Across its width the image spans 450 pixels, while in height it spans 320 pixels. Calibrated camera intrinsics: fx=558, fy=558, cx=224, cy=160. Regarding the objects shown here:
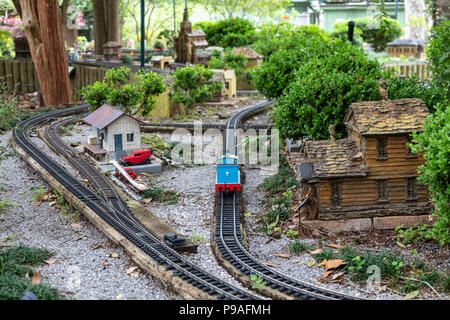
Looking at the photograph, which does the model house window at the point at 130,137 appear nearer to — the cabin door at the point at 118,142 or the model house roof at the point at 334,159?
the cabin door at the point at 118,142

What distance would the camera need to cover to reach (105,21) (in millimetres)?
46719

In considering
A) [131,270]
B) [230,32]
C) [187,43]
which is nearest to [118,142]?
[131,270]

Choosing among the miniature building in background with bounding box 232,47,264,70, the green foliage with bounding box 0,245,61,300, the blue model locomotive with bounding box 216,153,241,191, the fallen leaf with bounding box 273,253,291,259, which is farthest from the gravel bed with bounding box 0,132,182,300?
the miniature building in background with bounding box 232,47,264,70

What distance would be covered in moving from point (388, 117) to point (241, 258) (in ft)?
18.5

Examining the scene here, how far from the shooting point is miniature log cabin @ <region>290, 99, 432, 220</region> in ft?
48.2

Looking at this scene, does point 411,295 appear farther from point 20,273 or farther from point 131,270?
point 20,273

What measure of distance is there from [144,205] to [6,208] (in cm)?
406

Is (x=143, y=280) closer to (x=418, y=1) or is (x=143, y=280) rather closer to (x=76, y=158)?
(x=76, y=158)

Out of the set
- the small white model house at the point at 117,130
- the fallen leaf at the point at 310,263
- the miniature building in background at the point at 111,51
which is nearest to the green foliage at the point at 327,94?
the small white model house at the point at 117,130

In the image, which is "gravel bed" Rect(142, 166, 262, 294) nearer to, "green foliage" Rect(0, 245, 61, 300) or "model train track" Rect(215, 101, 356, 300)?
"model train track" Rect(215, 101, 356, 300)

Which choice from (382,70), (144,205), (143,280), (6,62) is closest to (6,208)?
(144,205)

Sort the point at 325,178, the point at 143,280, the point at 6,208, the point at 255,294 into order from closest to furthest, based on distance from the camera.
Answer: the point at 255,294 < the point at 143,280 < the point at 325,178 < the point at 6,208

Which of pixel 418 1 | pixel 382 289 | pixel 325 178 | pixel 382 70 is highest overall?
pixel 418 1

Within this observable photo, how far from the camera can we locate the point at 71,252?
13.4 metres
